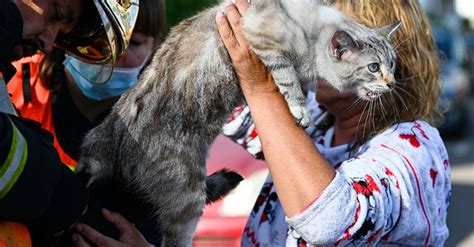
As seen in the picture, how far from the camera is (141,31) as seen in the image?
318cm

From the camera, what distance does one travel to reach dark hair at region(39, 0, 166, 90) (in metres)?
3.05

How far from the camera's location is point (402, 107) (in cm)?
255

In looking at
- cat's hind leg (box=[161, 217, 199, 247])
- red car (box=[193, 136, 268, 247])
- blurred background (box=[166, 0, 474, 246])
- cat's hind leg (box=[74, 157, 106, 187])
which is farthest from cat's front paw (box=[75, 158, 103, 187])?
red car (box=[193, 136, 268, 247])

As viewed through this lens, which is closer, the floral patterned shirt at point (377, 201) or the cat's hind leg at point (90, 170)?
the floral patterned shirt at point (377, 201)

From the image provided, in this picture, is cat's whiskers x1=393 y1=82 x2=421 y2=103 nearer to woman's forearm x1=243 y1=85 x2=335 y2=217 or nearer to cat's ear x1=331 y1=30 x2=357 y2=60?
cat's ear x1=331 y1=30 x2=357 y2=60

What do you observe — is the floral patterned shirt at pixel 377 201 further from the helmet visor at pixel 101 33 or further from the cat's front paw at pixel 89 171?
the helmet visor at pixel 101 33

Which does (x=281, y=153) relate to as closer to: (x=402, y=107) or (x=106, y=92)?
(x=402, y=107)

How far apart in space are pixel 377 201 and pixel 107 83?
1358 millimetres

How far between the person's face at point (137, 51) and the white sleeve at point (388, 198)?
120 centimetres

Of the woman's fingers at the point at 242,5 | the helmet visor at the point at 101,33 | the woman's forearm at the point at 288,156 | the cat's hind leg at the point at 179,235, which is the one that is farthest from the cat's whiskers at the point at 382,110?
the helmet visor at the point at 101,33

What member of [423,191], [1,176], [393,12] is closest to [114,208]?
[1,176]

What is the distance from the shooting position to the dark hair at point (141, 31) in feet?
10.0

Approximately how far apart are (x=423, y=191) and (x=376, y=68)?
48cm

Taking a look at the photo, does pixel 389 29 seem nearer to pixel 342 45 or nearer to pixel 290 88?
pixel 342 45
